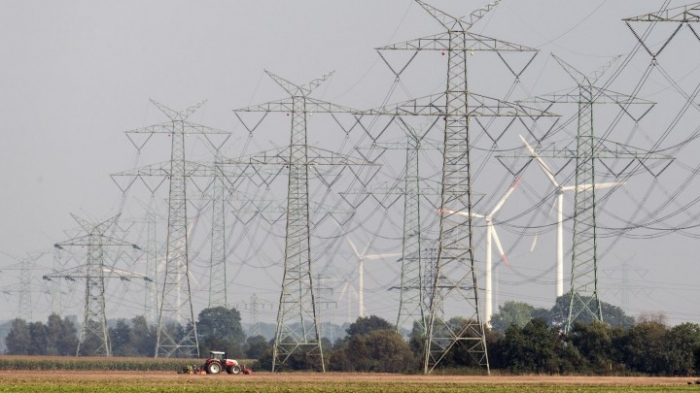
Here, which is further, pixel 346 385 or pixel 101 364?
pixel 101 364

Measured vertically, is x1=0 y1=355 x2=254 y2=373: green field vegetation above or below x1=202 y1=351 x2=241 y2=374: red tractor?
above

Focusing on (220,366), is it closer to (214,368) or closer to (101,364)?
(214,368)

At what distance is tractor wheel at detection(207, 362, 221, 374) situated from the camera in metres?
129

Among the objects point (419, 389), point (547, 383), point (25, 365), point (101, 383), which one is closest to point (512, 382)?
point (547, 383)

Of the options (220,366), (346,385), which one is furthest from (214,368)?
(346,385)

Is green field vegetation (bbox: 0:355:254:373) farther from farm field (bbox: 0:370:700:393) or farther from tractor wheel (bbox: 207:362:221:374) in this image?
farm field (bbox: 0:370:700:393)

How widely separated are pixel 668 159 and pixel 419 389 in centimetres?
4370

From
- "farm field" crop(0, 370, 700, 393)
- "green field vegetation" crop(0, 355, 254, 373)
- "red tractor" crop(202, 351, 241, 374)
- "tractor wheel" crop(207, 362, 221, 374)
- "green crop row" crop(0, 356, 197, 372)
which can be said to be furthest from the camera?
"green crop row" crop(0, 356, 197, 372)

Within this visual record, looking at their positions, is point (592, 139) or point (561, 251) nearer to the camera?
point (592, 139)

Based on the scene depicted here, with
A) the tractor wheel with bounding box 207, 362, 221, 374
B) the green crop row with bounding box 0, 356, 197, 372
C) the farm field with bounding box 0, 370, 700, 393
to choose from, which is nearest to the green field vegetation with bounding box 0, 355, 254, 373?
the green crop row with bounding box 0, 356, 197, 372

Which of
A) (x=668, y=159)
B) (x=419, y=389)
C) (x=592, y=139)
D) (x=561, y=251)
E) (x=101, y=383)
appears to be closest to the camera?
(x=419, y=389)

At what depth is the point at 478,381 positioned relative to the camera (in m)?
101

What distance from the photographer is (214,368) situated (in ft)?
424

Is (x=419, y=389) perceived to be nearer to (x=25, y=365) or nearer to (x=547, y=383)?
(x=547, y=383)
